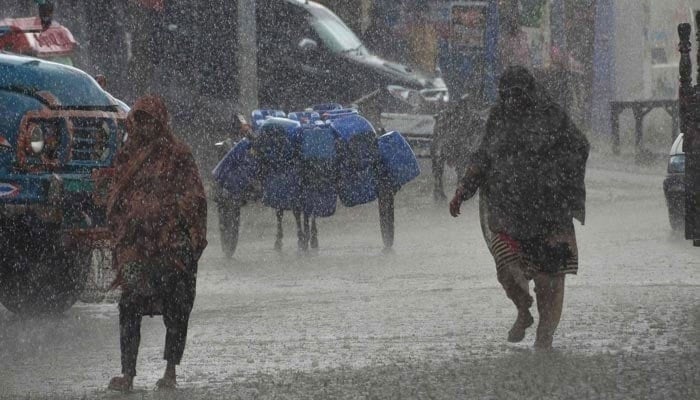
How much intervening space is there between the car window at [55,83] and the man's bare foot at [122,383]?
146 inches

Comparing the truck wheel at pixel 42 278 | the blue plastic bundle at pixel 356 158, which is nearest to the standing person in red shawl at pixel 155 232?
the truck wheel at pixel 42 278

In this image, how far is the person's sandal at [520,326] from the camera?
9922mm

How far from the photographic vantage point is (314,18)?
2717 centimetres

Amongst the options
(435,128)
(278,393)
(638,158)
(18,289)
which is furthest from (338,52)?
(278,393)

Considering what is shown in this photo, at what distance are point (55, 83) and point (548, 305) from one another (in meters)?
4.21

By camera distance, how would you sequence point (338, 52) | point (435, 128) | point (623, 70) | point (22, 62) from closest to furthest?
point (22, 62), point (435, 128), point (338, 52), point (623, 70)

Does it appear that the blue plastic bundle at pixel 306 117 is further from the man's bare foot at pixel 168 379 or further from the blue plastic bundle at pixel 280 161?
the man's bare foot at pixel 168 379

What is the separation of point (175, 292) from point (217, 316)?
3479 millimetres

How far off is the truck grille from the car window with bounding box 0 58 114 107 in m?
0.19

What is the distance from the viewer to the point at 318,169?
16.5 meters

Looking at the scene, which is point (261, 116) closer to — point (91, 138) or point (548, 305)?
point (91, 138)

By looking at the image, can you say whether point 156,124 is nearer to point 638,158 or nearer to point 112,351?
point 112,351

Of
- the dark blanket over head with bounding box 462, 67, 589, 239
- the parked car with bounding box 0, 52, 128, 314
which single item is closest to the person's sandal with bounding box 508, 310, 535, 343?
the dark blanket over head with bounding box 462, 67, 589, 239

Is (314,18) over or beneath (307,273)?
over
